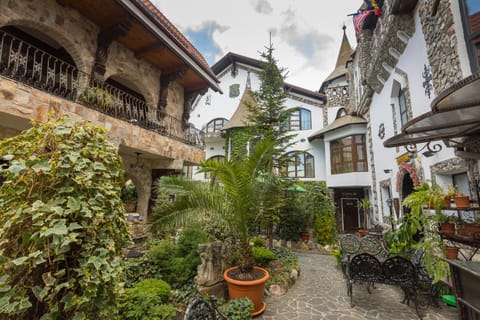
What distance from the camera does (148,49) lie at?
21.2ft

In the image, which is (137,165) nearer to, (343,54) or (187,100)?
(187,100)

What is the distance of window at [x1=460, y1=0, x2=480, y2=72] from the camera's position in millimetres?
3717

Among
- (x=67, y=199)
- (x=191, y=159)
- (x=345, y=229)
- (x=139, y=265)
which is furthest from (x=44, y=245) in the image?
(x=345, y=229)

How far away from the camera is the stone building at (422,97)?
331cm

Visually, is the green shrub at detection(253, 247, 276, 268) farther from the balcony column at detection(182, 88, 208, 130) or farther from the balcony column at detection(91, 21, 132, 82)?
the balcony column at detection(91, 21, 132, 82)

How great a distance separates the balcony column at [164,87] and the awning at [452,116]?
6672 millimetres

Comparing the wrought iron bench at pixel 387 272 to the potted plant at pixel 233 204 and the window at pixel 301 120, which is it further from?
the window at pixel 301 120

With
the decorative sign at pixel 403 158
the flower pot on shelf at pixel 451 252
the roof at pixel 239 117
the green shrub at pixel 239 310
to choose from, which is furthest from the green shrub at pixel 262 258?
the roof at pixel 239 117

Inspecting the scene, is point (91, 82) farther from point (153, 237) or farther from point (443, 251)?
point (443, 251)

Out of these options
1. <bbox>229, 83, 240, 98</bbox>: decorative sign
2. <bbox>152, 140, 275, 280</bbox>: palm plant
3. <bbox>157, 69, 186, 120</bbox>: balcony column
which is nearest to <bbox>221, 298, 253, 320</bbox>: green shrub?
<bbox>152, 140, 275, 280</bbox>: palm plant

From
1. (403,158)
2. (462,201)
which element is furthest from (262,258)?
(403,158)

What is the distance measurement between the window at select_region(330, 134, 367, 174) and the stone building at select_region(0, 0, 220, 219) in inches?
313

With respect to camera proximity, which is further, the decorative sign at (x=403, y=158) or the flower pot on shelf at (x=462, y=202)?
the decorative sign at (x=403, y=158)

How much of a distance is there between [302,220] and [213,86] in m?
6.57
